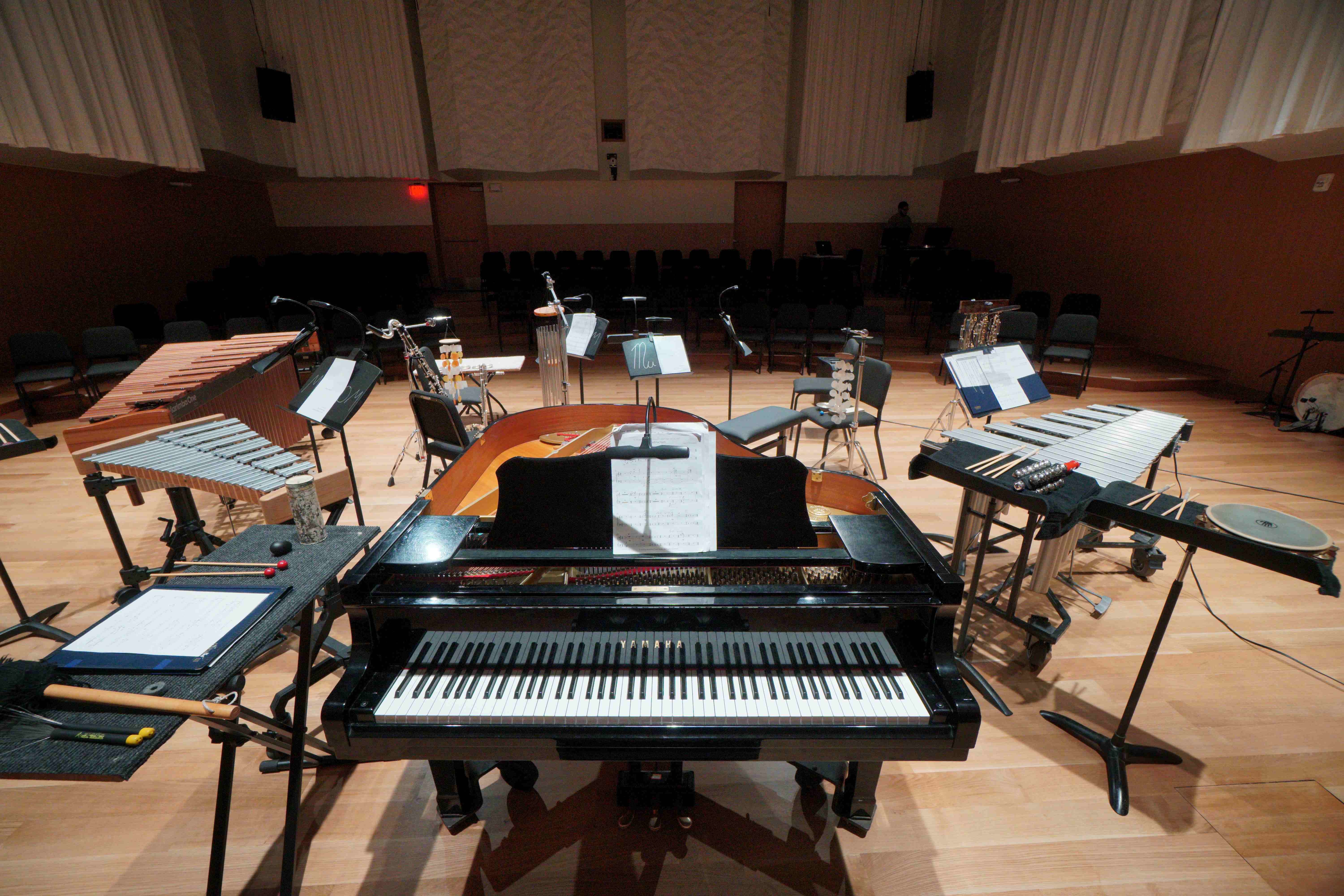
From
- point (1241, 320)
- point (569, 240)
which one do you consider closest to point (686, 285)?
point (569, 240)

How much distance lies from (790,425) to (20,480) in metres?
5.61

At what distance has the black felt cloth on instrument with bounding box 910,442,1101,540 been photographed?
192 cm

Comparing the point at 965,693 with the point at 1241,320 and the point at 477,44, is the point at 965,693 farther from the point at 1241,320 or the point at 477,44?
the point at 477,44

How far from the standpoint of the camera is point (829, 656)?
133 cm

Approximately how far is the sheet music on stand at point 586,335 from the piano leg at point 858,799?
9.23 feet

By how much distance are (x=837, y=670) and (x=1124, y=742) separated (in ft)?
4.86

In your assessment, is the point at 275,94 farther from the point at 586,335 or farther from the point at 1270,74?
the point at 1270,74

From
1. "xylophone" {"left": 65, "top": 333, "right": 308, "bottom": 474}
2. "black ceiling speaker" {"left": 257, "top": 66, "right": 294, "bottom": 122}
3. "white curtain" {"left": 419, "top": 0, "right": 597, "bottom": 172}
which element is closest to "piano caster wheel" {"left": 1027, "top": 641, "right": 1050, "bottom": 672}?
"xylophone" {"left": 65, "top": 333, "right": 308, "bottom": 474}

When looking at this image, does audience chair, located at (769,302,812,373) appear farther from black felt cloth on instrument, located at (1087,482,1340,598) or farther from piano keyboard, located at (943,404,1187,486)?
black felt cloth on instrument, located at (1087,482,1340,598)

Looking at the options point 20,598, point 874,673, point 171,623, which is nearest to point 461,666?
point 171,623

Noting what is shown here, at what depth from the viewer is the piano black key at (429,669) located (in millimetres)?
1263

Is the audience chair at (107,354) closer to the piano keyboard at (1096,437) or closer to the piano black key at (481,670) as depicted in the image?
the piano black key at (481,670)

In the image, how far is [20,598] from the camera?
2.76m

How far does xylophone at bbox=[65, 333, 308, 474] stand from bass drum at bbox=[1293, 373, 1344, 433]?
25.7ft
